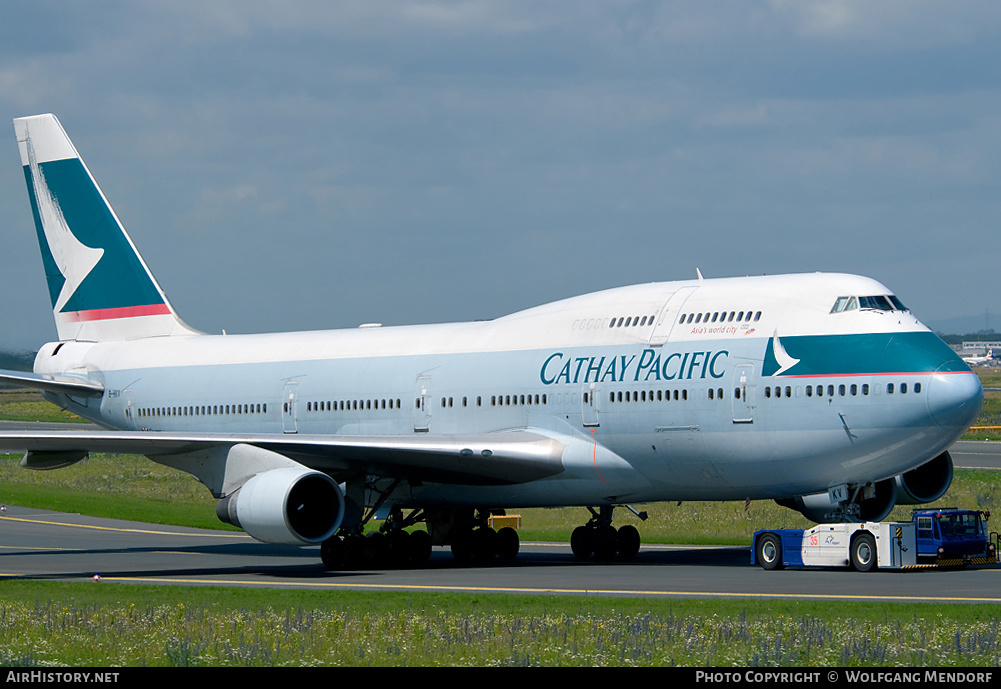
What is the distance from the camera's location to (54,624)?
19797 millimetres

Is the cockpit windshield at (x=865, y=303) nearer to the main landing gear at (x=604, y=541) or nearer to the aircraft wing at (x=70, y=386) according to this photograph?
the main landing gear at (x=604, y=541)

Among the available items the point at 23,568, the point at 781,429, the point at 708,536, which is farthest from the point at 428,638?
the point at 708,536

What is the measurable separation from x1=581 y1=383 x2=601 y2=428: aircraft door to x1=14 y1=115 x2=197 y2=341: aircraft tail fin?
17.5m

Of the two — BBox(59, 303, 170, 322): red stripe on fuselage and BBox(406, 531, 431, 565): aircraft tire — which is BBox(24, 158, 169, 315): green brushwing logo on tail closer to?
→ BBox(59, 303, 170, 322): red stripe on fuselage

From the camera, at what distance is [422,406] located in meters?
35.3

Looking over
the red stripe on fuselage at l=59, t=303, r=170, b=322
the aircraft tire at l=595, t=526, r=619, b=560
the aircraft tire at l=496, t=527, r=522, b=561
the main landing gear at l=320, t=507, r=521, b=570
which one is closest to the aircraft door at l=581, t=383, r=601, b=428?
the aircraft tire at l=595, t=526, r=619, b=560

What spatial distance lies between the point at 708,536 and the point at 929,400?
50.8 feet

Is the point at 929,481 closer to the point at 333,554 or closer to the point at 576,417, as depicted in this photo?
Answer: the point at 576,417

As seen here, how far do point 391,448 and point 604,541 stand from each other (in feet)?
21.7

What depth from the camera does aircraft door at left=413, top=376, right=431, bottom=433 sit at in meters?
35.2

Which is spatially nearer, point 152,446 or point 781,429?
point 781,429

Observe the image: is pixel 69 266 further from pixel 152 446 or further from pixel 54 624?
pixel 54 624

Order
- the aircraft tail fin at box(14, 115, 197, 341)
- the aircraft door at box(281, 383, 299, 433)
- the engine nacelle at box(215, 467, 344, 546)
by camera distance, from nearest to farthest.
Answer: the engine nacelle at box(215, 467, 344, 546) < the aircraft door at box(281, 383, 299, 433) < the aircraft tail fin at box(14, 115, 197, 341)

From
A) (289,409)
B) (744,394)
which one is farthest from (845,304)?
(289,409)
